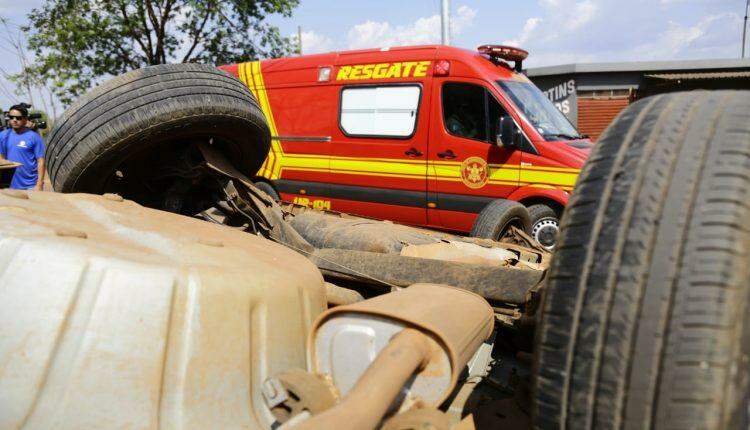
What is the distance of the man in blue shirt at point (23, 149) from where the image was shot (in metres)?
6.77

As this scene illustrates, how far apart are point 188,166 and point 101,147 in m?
0.55

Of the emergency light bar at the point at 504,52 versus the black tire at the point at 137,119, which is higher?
the emergency light bar at the point at 504,52

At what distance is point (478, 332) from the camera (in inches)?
63.3

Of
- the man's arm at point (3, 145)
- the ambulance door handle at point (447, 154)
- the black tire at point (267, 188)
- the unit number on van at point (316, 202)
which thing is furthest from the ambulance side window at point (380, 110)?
the man's arm at point (3, 145)

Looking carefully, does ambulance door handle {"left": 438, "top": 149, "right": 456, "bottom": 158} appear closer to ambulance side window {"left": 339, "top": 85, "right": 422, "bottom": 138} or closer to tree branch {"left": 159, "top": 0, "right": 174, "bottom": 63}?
ambulance side window {"left": 339, "top": 85, "right": 422, "bottom": 138}

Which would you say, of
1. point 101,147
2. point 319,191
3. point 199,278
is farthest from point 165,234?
point 319,191

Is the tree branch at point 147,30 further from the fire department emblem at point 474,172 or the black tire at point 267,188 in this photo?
the fire department emblem at point 474,172

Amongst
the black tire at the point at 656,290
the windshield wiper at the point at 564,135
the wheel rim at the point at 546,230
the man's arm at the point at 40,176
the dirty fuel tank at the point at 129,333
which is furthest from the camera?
the man's arm at the point at 40,176

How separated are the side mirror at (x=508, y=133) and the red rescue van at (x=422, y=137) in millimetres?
11

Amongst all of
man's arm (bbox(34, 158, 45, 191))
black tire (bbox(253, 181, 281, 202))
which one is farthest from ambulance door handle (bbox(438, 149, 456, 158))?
man's arm (bbox(34, 158, 45, 191))

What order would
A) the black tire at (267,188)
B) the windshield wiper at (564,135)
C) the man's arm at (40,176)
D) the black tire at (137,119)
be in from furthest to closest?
the black tire at (267,188) < the man's arm at (40,176) < the windshield wiper at (564,135) < the black tire at (137,119)

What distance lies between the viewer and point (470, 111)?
6781mm

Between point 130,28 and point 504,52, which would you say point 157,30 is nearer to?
point 130,28

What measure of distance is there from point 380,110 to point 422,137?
27.7 inches
